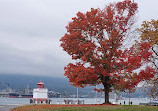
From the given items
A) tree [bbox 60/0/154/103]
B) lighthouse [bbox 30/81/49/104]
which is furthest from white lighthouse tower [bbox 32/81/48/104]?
tree [bbox 60/0/154/103]

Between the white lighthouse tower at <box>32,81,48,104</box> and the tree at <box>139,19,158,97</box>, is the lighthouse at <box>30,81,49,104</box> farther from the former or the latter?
the tree at <box>139,19,158,97</box>

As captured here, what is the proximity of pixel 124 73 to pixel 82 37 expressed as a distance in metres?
7.44

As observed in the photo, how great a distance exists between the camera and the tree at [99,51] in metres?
34.7

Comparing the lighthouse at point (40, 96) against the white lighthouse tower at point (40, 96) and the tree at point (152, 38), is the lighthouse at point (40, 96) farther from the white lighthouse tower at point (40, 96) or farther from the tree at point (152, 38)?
the tree at point (152, 38)

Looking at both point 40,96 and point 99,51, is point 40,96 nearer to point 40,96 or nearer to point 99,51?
point 40,96

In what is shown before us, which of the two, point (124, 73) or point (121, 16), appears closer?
point (124, 73)

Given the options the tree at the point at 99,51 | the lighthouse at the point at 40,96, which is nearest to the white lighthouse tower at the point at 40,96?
the lighthouse at the point at 40,96

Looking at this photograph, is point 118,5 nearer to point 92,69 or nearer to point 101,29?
point 101,29

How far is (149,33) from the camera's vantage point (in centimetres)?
4028

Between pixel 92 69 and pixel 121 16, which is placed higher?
pixel 121 16

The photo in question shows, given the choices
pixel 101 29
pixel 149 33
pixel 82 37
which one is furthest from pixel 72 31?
pixel 149 33

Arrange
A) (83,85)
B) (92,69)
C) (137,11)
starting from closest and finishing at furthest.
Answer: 1. (92,69)
2. (83,85)
3. (137,11)

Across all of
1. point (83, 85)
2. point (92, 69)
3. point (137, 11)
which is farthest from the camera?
point (137, 11)

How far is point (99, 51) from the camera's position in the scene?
1420 inches
